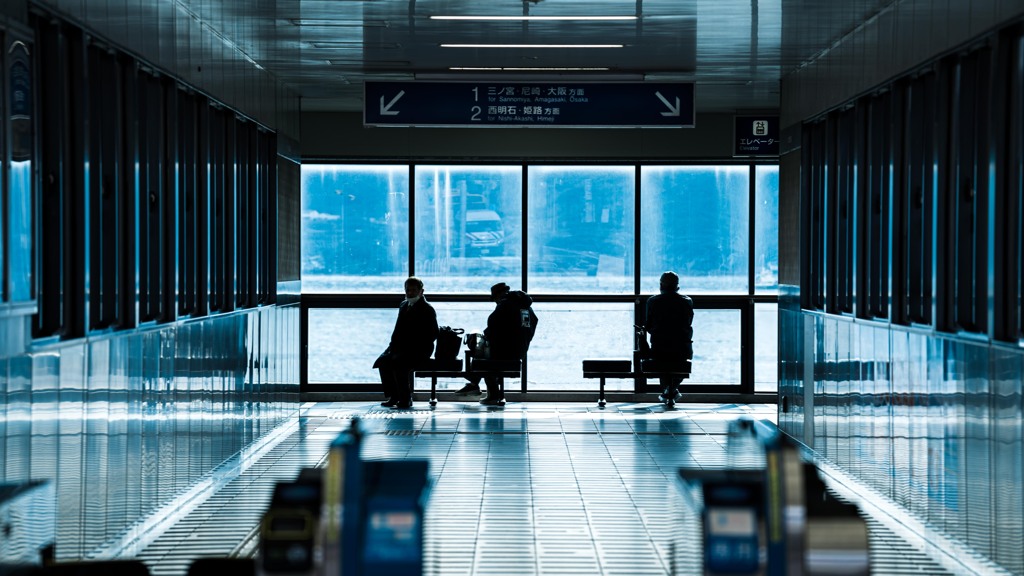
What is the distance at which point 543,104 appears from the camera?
1285cm

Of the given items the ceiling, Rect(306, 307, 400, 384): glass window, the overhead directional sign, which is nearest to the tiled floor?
Rect(306, 307, 400, 384): glass window

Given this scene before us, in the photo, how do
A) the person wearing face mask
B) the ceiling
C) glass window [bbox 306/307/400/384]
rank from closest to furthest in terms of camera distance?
the ceiling
the person wearing face mask
glass window [bbox 306/307/400/384]

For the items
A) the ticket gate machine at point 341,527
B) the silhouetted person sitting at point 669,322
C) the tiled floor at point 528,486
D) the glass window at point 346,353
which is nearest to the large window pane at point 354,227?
the glass window at point 346,353

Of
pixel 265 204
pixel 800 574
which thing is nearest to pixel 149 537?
pixel 800 574

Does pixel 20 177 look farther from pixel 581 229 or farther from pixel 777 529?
pixel 581 229

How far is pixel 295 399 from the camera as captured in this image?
15539 mm

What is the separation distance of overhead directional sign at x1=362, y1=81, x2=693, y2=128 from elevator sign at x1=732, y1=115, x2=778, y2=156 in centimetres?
411

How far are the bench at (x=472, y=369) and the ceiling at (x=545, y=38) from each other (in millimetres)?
3740

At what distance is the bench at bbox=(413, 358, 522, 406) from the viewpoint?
55.0 ft

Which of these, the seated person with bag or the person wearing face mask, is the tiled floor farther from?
the seated person with bag

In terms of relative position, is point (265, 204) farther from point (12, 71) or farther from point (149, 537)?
point (12, 71)

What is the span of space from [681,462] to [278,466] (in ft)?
11.6

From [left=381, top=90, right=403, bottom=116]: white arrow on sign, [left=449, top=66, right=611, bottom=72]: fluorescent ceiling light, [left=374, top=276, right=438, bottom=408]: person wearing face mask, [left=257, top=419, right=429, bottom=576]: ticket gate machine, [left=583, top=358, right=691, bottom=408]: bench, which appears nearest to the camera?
[left=257, top=419, right=429, bottom=576]: ticket gate machine

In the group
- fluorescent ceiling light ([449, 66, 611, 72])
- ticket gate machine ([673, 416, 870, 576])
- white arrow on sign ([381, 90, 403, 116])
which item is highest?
fluorescent ceiling light ([449, 66, 611, 72])
